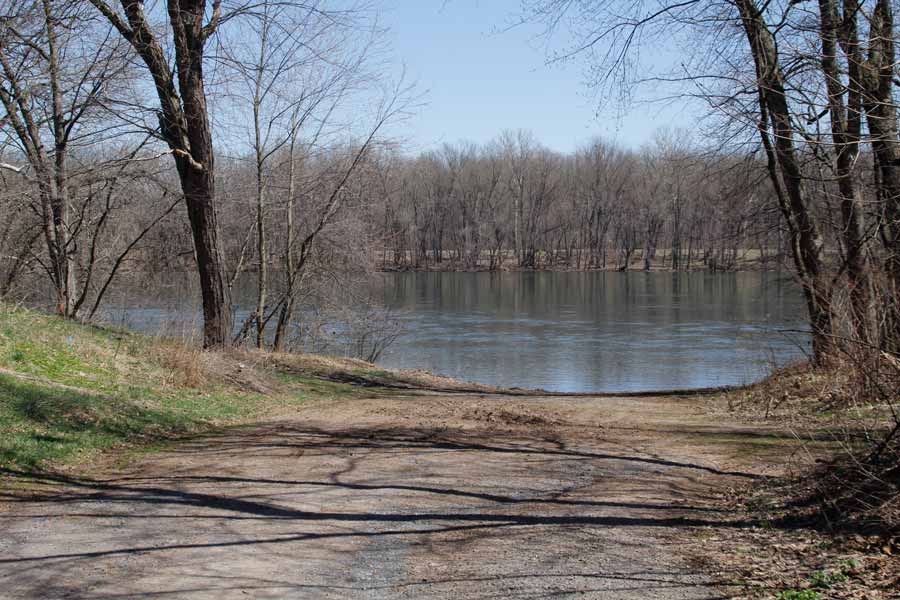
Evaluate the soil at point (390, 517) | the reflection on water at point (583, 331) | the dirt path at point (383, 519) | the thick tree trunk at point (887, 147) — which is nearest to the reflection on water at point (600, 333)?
the reflection on water at point (583, 331)

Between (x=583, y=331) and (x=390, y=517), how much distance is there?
90.7ft

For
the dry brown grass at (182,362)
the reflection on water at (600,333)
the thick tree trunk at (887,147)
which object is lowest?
the reflection on water at (600,333)

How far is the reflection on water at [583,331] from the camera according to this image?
22359 millimetres

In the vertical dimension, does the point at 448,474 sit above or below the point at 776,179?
below

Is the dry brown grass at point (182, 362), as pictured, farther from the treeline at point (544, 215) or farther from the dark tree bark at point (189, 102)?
the treeline at point (544, 215)

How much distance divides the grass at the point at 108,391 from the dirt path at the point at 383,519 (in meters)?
0.73

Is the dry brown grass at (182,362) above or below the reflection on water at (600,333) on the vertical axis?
above

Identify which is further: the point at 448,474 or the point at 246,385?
the point at 246,385

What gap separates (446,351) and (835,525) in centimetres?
2269

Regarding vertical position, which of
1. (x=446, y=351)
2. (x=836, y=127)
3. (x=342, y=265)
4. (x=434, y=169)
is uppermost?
(x=434, y=169)

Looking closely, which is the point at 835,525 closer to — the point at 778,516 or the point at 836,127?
the point at 778,516

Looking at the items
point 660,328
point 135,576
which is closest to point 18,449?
point 135,576

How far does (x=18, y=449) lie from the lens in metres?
7.33

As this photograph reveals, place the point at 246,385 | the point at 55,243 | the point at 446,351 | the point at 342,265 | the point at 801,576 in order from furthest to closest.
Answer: the point at 446,351 → the point at 342,265 → the point at 55,243 → the point at 246,385 → the point at 801,576
